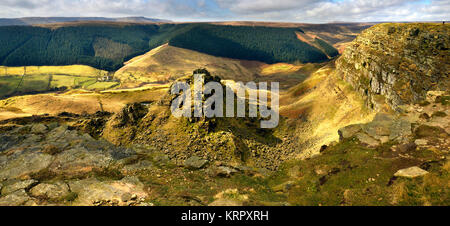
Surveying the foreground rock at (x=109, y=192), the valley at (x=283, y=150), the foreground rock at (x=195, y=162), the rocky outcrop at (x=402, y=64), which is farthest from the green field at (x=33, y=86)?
the rocky outcrop at (x=402, y=64)

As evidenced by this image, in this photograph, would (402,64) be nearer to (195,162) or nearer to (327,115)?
(327,115)

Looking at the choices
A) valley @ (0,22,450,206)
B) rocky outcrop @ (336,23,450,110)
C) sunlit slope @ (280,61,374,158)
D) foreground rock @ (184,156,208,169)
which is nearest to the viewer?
valley @ (0,22,450,206)

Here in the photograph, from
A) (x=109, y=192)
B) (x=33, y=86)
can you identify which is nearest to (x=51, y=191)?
(x=109, y=192)

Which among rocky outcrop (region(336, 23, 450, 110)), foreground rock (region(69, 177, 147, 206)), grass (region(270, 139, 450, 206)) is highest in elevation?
rocky outcrop (region(336, 23, 450, 110))

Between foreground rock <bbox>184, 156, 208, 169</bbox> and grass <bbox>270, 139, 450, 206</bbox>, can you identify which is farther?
foreground rock <bbox>184, 156, 208, 169</bbox>

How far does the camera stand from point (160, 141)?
1453 inches

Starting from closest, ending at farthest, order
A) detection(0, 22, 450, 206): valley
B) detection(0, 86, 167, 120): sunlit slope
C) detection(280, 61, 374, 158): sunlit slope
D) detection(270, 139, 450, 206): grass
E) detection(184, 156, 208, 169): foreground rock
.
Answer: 1. detection(270, 139, 450, 206): grass
2. detection(0, 22, 450, 206): valley
3. detection(184, 156, 208, 169): foreground rock
4. detection(280, 61, 374, 158): sunlit slope
5. detection(0, 86, 167, 120): sunlit slope

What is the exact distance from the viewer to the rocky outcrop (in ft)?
127

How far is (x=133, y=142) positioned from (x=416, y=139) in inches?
1461

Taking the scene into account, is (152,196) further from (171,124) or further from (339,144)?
(339,144)

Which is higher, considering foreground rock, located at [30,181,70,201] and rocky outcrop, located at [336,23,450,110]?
rocky outcrop, located at [336,23,450,110]

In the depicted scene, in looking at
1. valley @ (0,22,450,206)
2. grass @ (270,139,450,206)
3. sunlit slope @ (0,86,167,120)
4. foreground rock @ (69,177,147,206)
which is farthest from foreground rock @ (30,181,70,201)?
sunlit slope @ (0,86,167,120)

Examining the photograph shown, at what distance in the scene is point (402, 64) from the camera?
142ft

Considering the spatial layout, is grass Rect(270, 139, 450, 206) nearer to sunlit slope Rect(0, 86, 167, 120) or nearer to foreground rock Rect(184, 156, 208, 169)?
foreground rock Rect(184, 156, 208, 169)
